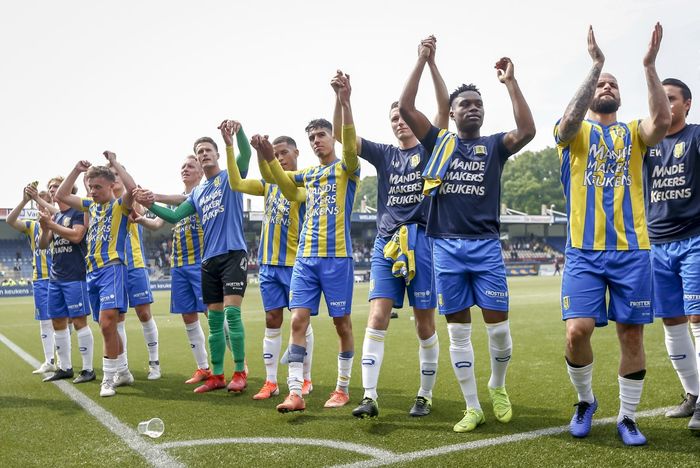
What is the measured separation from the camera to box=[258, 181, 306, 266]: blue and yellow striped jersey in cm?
605

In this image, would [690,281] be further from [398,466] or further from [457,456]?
[398,466]

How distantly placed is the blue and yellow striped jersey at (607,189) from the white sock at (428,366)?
1524 mm

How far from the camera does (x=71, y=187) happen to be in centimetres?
679

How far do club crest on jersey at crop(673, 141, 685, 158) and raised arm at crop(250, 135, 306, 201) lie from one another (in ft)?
10.5

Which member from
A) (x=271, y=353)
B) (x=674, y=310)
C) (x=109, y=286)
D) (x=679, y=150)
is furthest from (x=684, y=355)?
(x=109, y=286)

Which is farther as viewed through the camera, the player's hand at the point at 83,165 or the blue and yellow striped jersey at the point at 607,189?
the player's hand at the point at 83,165

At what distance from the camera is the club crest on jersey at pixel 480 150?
4.52 meters

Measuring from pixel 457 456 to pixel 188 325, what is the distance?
440cm

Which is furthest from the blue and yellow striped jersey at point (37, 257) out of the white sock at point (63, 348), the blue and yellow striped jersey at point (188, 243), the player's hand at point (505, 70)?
the player's hand at point (505, 70)

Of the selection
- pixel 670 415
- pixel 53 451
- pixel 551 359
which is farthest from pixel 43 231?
pixel 670 415

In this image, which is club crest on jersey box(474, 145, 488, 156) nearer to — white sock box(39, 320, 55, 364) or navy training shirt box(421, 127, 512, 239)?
navy training shirt box(421, 127, 512, 239)

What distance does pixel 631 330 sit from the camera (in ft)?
12.8

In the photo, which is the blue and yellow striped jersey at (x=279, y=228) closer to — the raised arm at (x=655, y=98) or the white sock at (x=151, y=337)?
the white sock at (x=151, y=337)

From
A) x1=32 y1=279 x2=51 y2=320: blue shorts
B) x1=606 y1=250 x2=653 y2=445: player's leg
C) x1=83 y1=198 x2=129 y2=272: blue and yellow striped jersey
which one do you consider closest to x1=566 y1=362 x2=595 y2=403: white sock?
x1=606 y1=250 x2=653 y2=445: player's leg
